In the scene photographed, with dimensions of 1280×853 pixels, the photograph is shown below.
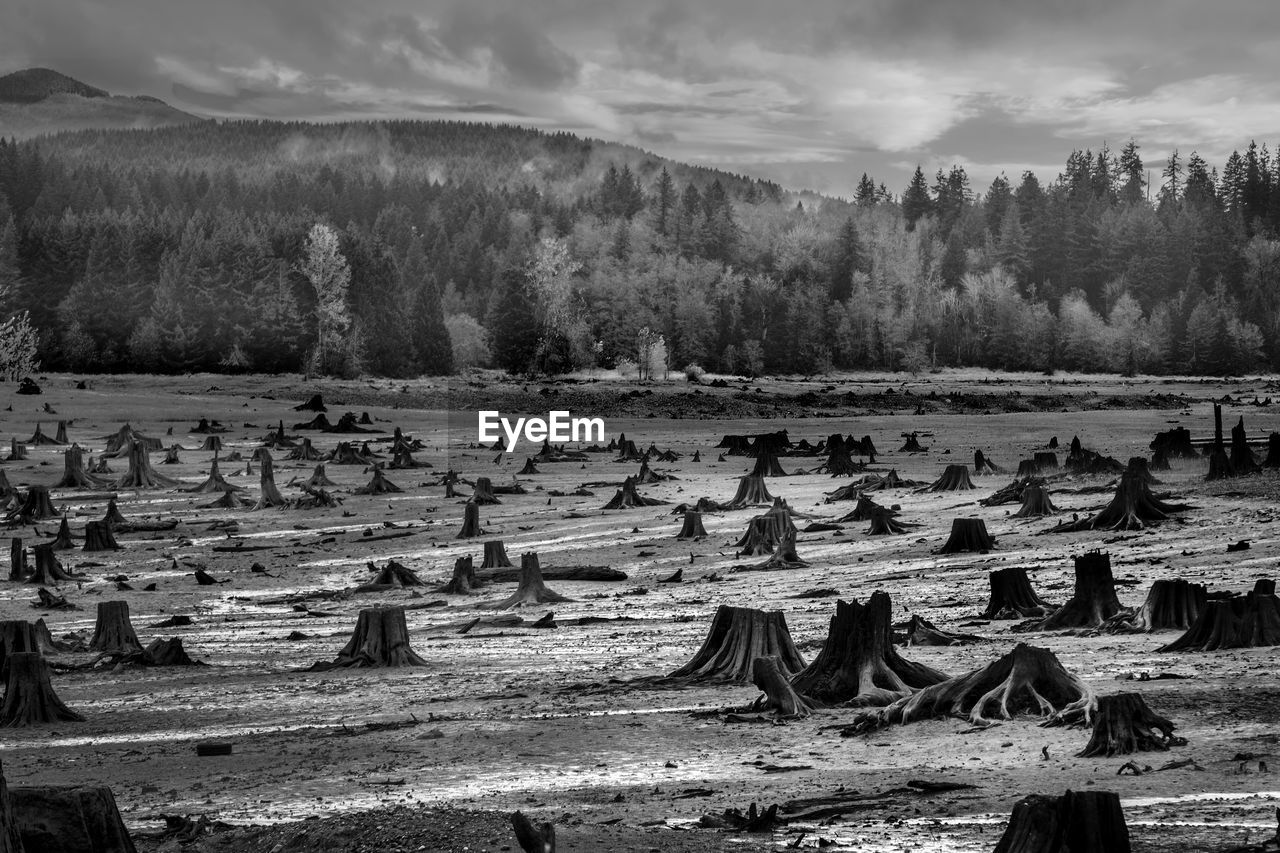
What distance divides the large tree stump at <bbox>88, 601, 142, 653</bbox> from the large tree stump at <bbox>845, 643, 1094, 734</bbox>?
858cm

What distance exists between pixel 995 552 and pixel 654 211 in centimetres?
15590

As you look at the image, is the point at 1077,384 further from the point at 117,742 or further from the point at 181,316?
the point at 117,742

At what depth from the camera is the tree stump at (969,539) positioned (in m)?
19.7

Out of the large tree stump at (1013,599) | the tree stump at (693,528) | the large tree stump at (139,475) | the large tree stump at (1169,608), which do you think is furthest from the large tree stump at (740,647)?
the large tree stump at (139,475)

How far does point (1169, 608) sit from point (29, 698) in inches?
378

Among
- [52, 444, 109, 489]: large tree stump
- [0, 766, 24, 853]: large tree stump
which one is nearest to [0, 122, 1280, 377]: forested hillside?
[52, 444, 109, 489]: large tree stump

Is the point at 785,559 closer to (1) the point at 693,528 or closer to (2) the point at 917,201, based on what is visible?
(1) the point at 693,528

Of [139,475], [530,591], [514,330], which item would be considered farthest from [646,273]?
[530,591]

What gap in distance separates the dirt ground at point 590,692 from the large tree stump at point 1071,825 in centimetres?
118

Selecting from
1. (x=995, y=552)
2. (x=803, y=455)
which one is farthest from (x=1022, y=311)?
(x=995, y=552)

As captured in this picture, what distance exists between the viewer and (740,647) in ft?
40.4

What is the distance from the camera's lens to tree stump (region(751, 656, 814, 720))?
10.8 metres

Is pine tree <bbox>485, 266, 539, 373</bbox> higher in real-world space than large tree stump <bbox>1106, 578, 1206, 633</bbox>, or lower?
higher

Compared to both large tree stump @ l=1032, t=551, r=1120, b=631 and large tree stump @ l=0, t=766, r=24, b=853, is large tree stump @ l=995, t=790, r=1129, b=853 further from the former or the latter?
large tree stump @ l=1032, t=551, r=1120, b=631
